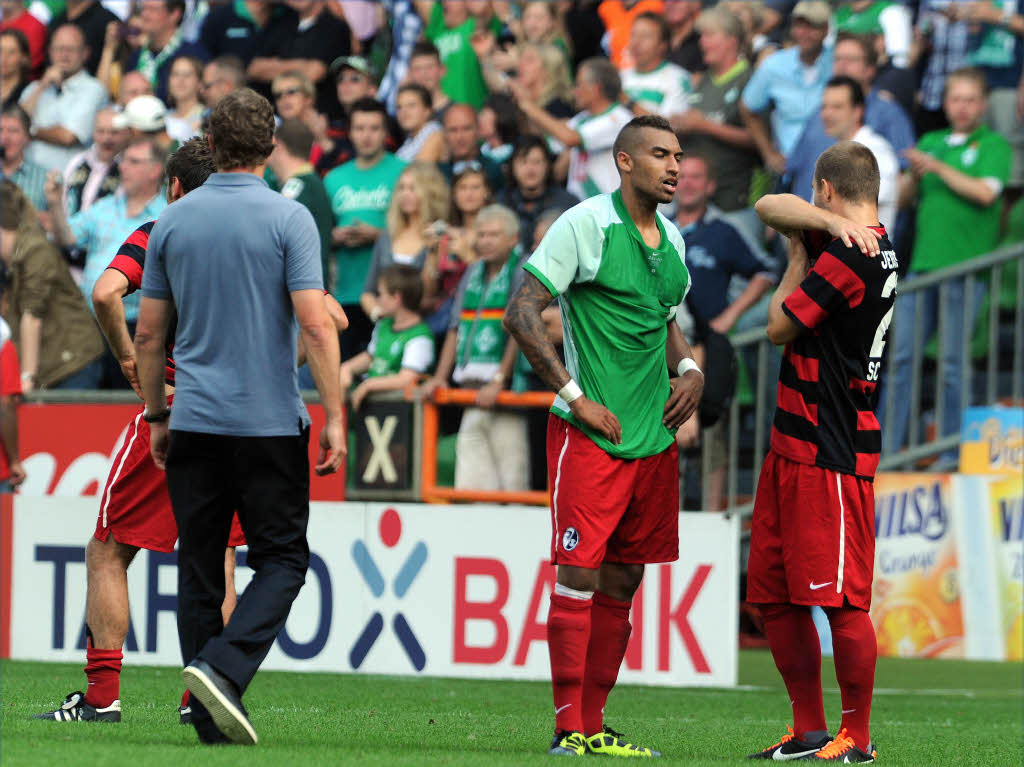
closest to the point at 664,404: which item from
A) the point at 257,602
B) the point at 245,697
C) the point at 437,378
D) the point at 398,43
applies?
the point at 257,602

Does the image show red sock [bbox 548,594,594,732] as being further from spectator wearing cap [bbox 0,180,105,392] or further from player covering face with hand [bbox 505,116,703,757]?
spectator wearing cap [bbox 0,180,105,392]

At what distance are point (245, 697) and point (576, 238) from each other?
344 cm

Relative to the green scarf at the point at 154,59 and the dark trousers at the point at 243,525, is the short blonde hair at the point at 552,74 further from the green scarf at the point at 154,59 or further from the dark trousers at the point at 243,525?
the dark trousers at the point at 243,525

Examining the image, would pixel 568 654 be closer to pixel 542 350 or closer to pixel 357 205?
pixel 542 350

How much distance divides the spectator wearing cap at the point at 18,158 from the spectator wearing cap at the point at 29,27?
201 cm

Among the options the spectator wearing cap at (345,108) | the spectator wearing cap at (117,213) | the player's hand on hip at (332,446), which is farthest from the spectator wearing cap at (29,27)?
the player's hand on hip at (332,446)

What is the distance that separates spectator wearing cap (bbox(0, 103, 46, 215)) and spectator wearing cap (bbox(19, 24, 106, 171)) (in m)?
0.33

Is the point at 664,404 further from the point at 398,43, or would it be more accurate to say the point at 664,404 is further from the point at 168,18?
the point at 168,18

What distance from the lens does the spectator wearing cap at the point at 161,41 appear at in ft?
54.0

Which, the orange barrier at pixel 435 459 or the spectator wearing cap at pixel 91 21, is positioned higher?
the spectator wearing cap at pixel 91 21

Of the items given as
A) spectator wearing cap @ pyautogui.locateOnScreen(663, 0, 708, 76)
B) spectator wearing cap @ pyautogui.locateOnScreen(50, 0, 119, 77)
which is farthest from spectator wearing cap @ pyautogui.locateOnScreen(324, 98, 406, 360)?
spectator wearing cap @ pyautogui.locateOnScreen(50, 0, 119, 77)

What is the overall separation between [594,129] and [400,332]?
95.4 inches

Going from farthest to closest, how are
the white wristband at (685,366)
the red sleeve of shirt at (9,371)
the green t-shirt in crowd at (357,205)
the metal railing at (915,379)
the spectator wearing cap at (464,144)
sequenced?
the spectator wearing cap at (464,144) < the green t-shirt in crowd at (357,205) < the metal railing at (915,379) < the red sleeve of shirt at (9,371) < the white wristband at (685,366)

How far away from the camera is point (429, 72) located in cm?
1514
